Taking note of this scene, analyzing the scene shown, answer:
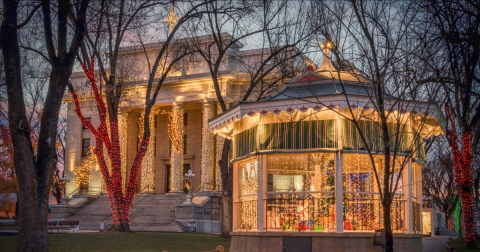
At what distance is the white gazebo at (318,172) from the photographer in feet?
45.1

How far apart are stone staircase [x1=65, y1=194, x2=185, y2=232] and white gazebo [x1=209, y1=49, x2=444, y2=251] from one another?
20.1 metres

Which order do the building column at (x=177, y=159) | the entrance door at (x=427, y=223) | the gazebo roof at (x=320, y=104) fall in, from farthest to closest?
the building column at (x=177, y=159) → the entrance door at (x=427, y=223) → the gazebo roof at (x=320, y=104)

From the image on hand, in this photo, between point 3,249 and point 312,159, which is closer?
point 312,159

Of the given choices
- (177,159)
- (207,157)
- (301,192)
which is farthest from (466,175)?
(177,159)

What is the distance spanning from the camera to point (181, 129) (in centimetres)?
4309

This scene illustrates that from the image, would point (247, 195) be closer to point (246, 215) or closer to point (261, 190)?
point (246, 215)

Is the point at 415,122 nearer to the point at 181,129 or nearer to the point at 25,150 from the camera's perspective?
the point at 25,150

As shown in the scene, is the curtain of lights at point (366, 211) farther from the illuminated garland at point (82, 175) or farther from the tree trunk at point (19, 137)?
the illuminated garland at point (82, 175)

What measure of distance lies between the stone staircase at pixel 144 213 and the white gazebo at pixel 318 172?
20098 millimetres

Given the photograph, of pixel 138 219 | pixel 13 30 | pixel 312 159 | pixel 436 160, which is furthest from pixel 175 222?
pixel 436 160

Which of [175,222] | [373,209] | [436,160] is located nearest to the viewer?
[373,209]

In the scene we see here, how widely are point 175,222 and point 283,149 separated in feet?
74.6

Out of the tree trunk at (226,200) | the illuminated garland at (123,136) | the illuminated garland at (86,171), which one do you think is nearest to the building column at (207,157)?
the illuminated garland at (123,136)

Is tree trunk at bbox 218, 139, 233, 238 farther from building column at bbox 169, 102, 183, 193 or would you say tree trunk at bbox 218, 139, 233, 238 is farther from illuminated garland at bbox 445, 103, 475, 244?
building column at bbox 169, 102, 183, 193
